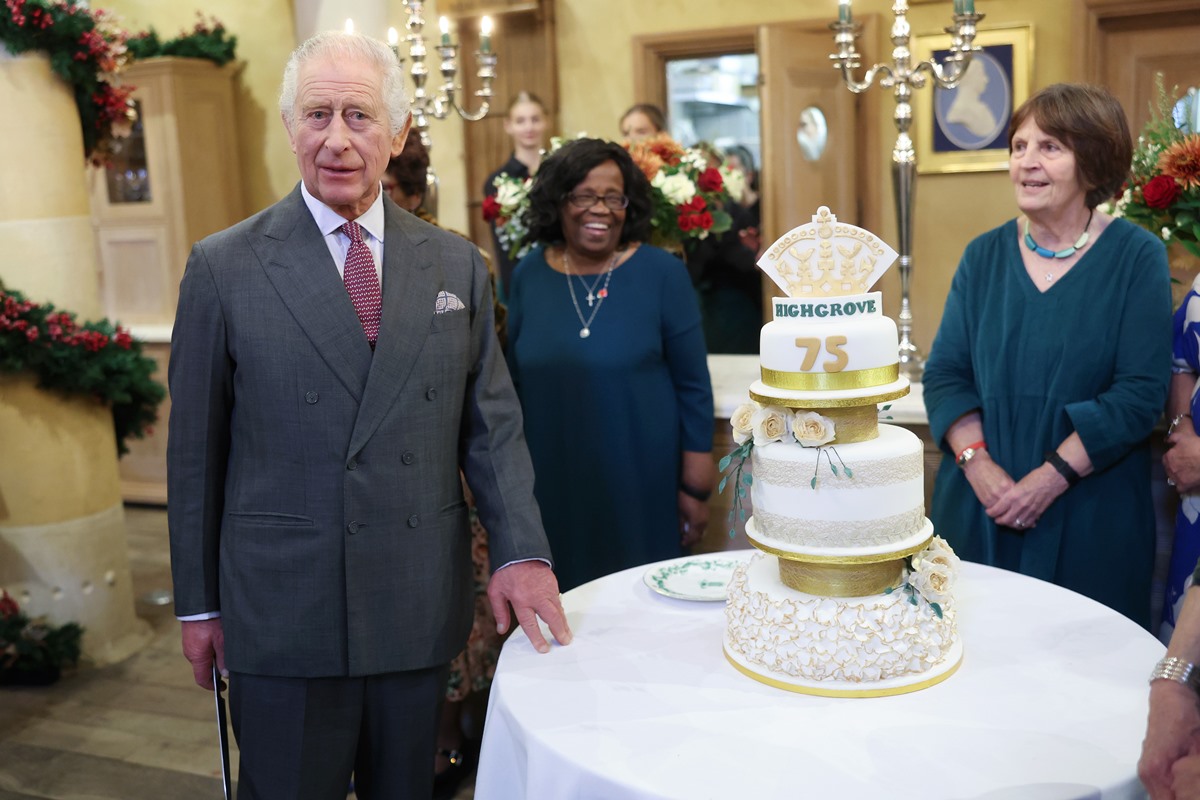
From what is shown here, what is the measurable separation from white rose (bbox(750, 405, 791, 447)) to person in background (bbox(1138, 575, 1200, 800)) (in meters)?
0.59

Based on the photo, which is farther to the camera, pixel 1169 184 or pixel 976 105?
pixel 976 105

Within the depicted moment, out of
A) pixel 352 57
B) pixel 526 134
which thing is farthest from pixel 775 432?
pixel 526 134

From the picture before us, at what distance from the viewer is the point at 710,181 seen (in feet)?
12.6

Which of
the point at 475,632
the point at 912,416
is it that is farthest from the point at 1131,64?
the point at 475,632

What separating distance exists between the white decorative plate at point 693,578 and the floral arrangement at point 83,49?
9.70 feet

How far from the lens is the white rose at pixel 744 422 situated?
183 centimetres

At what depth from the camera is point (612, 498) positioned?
3.15 m

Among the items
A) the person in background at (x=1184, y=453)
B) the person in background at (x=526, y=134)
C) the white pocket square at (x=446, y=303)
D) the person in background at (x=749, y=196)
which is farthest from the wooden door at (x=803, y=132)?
the white pocket square at (x=446, y=303)

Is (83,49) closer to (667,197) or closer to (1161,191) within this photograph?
(667,197)

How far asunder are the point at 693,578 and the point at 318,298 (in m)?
0.88

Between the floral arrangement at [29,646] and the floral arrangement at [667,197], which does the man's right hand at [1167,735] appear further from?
the floral arrangement at [29,646]

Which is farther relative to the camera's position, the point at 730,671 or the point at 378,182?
the point at 378,182

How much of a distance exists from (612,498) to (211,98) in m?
5.14

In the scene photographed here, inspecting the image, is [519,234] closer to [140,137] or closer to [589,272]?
[589,272]
